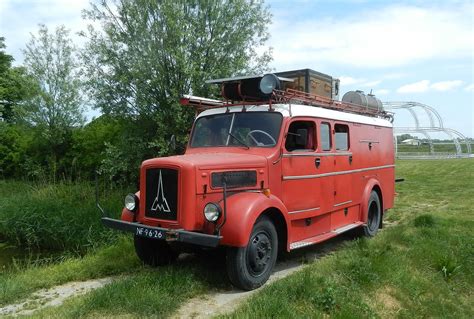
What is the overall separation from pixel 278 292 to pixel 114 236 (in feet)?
15.8

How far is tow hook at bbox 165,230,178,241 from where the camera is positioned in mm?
5242

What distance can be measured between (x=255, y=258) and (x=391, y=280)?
6.22 ft

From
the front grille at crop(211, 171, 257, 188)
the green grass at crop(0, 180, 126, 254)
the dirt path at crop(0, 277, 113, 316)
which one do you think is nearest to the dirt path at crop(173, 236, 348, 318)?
the front grille at crop(211, 171, 257, 188)

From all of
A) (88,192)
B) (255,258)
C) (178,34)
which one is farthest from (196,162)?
(88,192)

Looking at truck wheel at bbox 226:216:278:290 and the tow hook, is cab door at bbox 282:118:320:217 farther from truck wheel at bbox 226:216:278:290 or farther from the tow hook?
the tow hook

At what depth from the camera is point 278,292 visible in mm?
5156

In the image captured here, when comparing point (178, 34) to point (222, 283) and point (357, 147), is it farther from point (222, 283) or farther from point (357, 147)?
point (222, 283)

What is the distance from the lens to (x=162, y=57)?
33.0 ft

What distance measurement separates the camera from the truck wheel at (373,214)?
906cm

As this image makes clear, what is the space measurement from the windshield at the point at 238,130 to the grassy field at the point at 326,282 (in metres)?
1.79

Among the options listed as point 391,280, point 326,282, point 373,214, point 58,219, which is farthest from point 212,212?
point 58,219

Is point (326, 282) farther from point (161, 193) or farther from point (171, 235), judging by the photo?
point (161, 193)

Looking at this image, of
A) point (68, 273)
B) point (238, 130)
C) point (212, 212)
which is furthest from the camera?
point (238, 130)

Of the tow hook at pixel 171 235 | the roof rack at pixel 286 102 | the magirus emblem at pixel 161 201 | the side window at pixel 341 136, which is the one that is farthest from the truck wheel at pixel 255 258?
the side window at pixel 341 136
